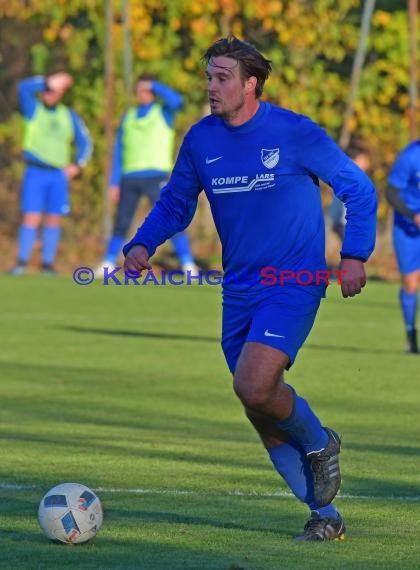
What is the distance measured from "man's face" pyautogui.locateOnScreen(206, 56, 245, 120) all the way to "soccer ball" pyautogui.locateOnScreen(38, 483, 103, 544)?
1.63 m

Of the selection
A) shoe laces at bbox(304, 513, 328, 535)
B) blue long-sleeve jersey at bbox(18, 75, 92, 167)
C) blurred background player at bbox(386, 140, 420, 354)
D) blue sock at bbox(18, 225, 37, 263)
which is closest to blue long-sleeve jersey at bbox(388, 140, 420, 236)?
blurred background player at bbox(386, 140, 420, 354)

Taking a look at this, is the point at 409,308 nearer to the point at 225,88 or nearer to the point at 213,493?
the point at 213,493

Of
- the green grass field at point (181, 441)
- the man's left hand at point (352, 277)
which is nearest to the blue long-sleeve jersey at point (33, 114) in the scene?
the green grass field at point (181, 441)

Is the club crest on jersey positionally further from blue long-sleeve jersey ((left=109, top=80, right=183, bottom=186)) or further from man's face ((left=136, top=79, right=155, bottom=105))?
blue long-sleeve jersey ((left=109, top=80, right=183, bottom=186))

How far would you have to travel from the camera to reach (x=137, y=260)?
6.65 meters

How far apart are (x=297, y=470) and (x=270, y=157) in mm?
1259

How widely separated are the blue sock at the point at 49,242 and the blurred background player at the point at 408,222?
8.93 meters

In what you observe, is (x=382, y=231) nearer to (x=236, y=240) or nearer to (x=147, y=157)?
(x=147, y=157)

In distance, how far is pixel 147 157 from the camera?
2141 cm

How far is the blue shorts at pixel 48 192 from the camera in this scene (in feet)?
74.6

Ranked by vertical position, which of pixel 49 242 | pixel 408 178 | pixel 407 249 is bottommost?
pixel 49 242

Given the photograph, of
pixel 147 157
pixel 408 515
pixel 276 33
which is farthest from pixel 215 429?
pixel 276 33

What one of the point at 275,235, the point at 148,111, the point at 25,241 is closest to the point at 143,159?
the point at 148,111

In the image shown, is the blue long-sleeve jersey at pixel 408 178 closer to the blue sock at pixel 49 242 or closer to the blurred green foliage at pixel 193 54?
the blue sock at pixel 49 242
